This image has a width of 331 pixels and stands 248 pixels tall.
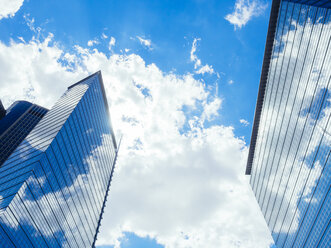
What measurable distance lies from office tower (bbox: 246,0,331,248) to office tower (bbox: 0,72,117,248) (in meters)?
70.7

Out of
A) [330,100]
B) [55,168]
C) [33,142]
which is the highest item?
[330,100]

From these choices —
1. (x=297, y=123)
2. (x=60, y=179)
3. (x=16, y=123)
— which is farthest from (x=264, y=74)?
(x=16, y=123)

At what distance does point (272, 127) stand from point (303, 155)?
2148 centimetres

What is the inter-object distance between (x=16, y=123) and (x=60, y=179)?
77.7 metres

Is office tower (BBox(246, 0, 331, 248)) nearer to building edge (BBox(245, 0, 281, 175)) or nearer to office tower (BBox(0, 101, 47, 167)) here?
building edge (BBox(245, 0, 281, 175))

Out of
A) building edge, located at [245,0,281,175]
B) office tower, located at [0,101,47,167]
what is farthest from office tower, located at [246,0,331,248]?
office tower, located at [0,101,47,167]

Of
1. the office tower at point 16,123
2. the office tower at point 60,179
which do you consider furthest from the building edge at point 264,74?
the office tower at point 16,123

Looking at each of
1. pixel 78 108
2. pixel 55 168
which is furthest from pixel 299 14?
pixel 55 168

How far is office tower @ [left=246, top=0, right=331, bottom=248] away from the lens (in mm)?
60062

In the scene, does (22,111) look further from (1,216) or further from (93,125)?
(1,216)

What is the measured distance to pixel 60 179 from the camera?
6619 cm

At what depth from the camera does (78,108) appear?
81.1m

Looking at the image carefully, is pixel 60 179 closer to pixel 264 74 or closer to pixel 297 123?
pixel 297 123

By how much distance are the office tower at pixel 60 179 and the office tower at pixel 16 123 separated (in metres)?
42.5
